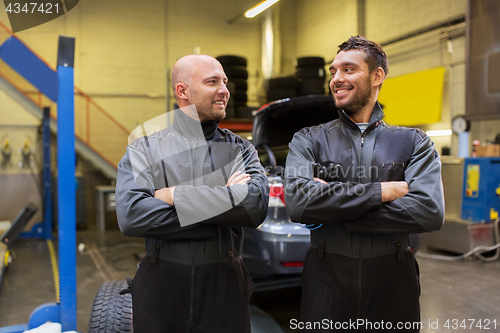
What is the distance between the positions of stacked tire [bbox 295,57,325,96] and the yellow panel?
194 cm

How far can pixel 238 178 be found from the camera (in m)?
1.46

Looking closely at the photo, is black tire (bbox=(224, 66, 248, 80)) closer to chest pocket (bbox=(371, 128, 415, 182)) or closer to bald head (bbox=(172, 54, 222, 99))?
bald head (bbox=(172, 54, 222, 99))

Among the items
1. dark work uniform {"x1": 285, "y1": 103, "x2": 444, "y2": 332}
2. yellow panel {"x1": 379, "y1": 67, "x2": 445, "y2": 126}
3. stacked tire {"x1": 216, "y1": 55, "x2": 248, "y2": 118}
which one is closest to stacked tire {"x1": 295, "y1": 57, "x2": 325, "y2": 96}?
stacked tire {"x1": 216, "y1": 55, "x2": 248, "y2": 118}

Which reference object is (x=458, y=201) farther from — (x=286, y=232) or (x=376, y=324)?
(x=376, y=324)

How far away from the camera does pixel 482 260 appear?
14.7 feet

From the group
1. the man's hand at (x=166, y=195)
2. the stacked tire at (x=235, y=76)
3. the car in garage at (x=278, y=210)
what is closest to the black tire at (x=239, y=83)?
the stacked tire at (x=235, y=76)

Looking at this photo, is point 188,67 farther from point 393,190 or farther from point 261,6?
point 261,6

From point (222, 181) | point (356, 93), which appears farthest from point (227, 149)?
point (356, 93)

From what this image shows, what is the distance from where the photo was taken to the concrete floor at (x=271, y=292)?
9.36 feet

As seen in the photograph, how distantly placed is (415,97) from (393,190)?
5396 millimetres

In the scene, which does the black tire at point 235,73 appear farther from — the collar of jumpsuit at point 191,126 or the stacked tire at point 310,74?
the collar of jumpsuit at point 191,126

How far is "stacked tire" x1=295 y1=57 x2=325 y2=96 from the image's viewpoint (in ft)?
15.0

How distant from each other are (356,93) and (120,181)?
1003mm

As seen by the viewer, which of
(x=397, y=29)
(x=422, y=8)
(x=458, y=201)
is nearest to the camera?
(x=458, y=201)
